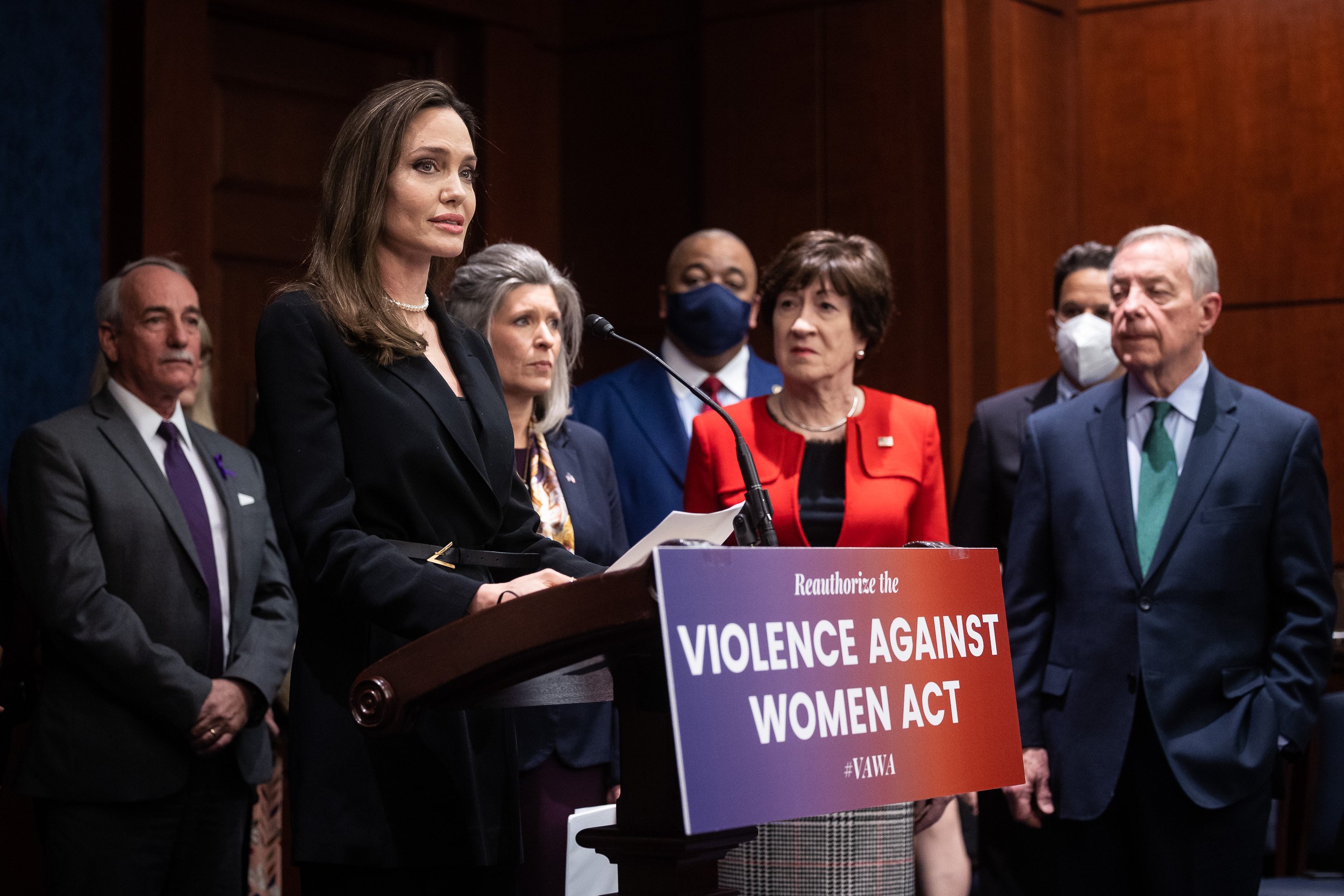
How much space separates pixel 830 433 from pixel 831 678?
1809 millimetres

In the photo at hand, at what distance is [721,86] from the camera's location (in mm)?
5195

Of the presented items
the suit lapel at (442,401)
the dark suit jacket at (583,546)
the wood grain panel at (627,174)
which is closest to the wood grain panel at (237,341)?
the wood grain panel at (627,174)

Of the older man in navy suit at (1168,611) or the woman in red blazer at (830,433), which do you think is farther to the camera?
the woman in red blazer at (830,433)

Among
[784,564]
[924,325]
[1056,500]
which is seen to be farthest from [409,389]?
[924,325]

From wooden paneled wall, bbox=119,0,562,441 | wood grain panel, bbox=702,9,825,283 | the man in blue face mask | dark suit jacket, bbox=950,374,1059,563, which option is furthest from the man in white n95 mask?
wooden paneled wall, bbox=119,0,562,441

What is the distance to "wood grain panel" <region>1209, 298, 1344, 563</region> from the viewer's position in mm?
4637

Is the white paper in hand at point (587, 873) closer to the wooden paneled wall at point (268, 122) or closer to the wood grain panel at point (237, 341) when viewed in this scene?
the wooden paneled wall at point (268, 122)

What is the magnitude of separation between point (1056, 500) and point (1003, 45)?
2.40 meters

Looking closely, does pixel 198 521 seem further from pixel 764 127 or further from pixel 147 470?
pixel 764 127

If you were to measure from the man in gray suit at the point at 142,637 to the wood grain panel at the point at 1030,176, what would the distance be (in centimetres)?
259

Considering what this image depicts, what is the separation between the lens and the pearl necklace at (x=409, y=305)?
1.76 m

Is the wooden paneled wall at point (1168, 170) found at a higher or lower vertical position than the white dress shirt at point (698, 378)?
higher

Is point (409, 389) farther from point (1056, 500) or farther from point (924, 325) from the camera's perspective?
point (924, 325)

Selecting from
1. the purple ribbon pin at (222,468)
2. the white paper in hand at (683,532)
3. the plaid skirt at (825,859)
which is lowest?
the plaid skirt at (825,859)
